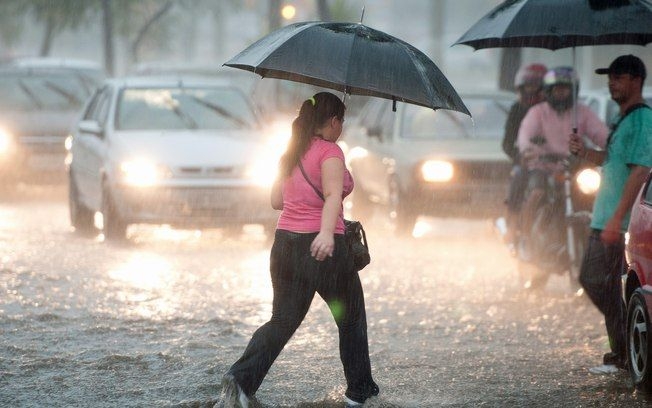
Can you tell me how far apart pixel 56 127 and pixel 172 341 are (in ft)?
38.7

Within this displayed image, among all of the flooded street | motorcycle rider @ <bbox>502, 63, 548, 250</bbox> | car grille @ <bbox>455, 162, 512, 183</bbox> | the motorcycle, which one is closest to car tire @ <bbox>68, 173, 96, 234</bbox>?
the flooded street

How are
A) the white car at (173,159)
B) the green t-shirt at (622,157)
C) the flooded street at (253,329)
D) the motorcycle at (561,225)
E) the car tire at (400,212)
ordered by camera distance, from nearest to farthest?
1. the flooded street at (253,329)
2. the green t-shirt at (622,157)
3. the motorcycle at (561,225)
4. the white car at (173,159)
5. the car tire at (400,212)

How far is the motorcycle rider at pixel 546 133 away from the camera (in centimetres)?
1107

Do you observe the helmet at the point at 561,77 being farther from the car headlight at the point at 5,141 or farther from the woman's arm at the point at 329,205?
the car headlight at the point at 5,141

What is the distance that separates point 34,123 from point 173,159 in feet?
21.3

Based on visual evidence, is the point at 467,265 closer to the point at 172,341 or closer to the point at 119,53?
the point at 172,341

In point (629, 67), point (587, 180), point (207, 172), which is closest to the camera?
point (629, 67)

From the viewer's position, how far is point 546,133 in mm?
11133

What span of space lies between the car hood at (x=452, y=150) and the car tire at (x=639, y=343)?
7.52 meters

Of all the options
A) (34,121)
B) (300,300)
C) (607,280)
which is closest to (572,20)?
(607,280)

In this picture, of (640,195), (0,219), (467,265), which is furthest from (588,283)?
(0,219)

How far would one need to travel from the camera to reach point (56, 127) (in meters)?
19.8

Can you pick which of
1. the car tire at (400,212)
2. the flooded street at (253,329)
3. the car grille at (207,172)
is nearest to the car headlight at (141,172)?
the car grille at (207,172)

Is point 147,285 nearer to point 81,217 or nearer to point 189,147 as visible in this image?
point 189,147
